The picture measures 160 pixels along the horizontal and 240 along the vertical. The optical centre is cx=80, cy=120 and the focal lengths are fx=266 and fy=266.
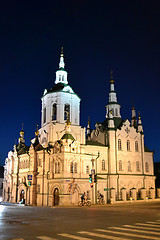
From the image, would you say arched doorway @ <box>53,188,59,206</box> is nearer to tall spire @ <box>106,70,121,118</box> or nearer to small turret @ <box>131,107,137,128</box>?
tall spire @ <box>106,70,121,118</box>

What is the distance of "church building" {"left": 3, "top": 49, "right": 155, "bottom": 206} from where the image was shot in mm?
41531

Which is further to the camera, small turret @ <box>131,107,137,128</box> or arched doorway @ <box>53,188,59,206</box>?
small turret @ <box>131,107,137,128</box>

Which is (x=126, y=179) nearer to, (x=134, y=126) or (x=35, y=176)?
(x=134, y=126)

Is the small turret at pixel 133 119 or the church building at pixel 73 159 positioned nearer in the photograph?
the church building at pixel 73 159

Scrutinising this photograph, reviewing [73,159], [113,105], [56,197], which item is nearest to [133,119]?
[113,105]

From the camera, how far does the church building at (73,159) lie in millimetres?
41531

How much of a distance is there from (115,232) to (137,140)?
44409 millimetres

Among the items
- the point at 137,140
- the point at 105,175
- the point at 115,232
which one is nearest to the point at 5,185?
the point at 105,175

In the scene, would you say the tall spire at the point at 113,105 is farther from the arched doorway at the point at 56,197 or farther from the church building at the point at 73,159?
the arched doorway at the point at 56,197

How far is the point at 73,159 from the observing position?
41.8 meters

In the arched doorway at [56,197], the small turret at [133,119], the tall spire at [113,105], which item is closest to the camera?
Answer: the arched doorway at [56,197]

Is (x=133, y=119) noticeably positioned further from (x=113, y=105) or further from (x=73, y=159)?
(x=73, y=159)

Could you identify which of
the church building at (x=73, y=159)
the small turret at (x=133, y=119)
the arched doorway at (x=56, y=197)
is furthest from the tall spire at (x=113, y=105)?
the arched doorway at (x=56, y=197)

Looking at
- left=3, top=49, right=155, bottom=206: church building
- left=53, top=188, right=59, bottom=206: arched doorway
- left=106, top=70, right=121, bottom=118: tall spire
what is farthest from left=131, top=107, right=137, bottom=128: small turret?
left=53, top=188, right=59, bottom=206: arched doorway
